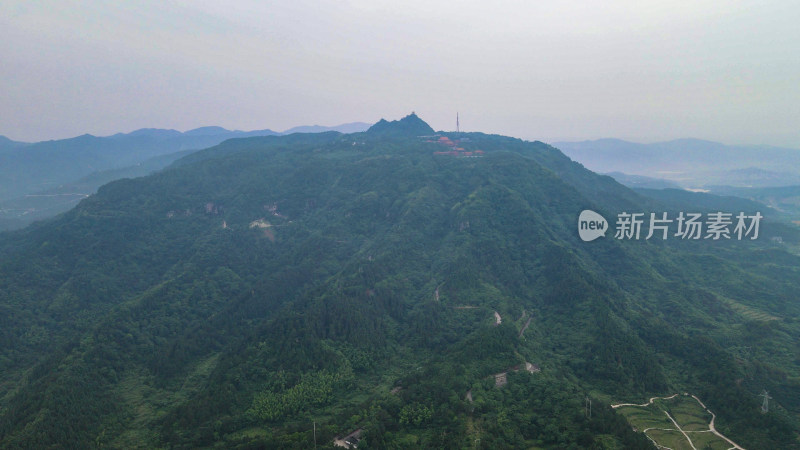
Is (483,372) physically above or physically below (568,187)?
below

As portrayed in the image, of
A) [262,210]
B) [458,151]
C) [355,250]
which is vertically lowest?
[355,250]

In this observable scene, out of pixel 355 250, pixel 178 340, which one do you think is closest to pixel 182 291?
pixel 178 340

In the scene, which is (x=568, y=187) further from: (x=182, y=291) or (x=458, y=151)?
(x=182, y=291)

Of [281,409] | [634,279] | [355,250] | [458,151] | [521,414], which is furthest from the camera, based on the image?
[458,151]

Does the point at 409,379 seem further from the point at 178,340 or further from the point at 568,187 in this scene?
the point at 568,187

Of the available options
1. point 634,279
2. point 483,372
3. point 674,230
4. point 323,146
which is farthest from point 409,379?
point 323,146

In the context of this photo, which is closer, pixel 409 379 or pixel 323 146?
pixel 409 379

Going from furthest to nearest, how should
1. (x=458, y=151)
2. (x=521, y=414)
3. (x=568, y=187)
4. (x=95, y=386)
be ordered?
(x=458, y=151) < (x=568, y=187) < (x=95, y=386) < (x=521, y=414)
